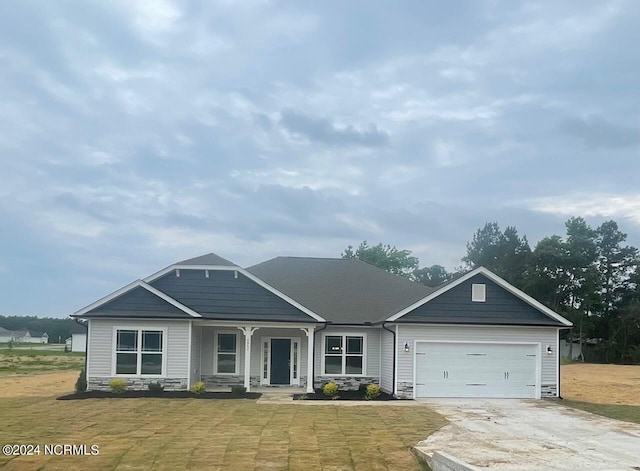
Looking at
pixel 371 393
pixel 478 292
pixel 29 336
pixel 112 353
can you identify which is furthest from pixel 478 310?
pixel 29 336

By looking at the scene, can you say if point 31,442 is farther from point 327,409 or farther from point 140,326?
point 140,326

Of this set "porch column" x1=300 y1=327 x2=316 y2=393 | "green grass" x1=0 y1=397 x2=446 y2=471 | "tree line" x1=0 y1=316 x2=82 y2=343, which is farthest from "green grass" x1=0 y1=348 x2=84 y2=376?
"tree line" x1=0 y1=316 x2=82 y2=343

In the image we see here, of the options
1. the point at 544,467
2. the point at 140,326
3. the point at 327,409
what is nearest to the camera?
the point at 544,467

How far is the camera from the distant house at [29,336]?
117 m

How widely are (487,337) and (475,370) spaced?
3.85ft

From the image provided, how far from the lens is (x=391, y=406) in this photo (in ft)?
65.9

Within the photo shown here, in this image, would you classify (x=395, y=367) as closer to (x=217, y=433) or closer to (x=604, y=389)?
(x=217, y=433)

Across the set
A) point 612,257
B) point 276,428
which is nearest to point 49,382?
point 276,428

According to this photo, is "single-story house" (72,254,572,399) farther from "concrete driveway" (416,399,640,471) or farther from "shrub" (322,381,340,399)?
"concrete driveway" (416,399,640,471)

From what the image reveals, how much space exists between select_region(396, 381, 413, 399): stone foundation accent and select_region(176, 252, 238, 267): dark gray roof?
23.1ft

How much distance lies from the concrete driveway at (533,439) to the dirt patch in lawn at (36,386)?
13674 millimetres

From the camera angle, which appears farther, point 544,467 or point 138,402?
point 138,402

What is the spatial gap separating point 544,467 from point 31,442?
29.6 ft

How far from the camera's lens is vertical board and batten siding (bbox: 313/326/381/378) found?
991 inches
